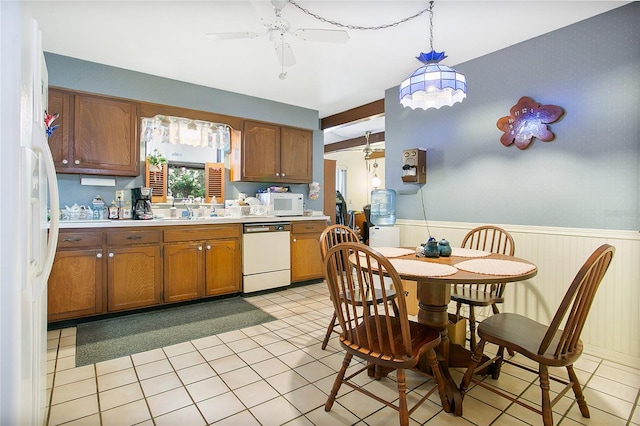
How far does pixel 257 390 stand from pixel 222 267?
1.95 meters

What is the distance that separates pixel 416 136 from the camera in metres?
3.72

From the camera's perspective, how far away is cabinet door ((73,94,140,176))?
317cm

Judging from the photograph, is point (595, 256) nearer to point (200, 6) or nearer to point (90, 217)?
point (200, 6)

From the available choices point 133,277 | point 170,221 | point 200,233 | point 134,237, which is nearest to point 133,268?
point 133,277

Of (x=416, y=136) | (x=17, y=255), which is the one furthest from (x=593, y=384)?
(x=17, y=255)

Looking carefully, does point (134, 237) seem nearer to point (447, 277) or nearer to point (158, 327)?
point (158, 327)

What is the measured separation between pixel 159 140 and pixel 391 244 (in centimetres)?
304

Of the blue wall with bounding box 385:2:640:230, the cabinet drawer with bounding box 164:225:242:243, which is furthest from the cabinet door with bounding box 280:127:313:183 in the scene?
the blue wall with bounding box 385:2:640:230

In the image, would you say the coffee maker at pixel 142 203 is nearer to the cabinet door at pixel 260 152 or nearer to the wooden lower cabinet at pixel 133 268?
the wooden lower cabinet at pixel 133 268

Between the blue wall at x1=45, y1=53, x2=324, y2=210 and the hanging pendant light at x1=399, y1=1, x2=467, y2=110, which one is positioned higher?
the blue wall at x1=45, y1=53, x2=324, y2=210

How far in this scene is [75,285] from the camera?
112 inches

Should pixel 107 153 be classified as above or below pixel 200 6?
below

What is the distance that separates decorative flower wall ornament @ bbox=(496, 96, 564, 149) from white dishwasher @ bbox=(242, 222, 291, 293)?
2620 mm

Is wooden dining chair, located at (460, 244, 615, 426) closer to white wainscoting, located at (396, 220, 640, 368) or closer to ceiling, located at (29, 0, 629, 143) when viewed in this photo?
white wainscoting, located at (396, 220, 640, 368)
